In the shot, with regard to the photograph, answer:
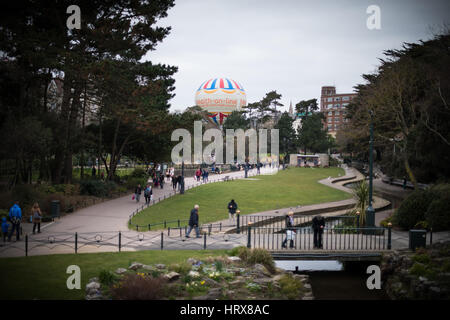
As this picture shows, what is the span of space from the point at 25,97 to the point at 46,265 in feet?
62.0

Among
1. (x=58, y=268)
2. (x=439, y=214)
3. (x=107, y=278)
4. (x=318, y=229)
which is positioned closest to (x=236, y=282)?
(x=107, y=278)

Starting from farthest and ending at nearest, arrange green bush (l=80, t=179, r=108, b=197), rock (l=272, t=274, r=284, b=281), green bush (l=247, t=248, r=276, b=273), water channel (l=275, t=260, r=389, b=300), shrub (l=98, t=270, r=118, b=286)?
green bush (l=80, t=179, r=108, b=197), green bush (l=247, t=248, r=276, b=273), water channel (l=275, t=260, r=389, b=300), rock (l=272, t=274, r=284, b=281), shrub (l=98, t=270, r=118, b=286)

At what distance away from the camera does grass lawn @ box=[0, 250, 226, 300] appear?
9.66m

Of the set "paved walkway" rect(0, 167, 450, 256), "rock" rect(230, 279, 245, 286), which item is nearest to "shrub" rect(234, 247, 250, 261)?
"paved walkway" rect(0, 167, 450, 256)

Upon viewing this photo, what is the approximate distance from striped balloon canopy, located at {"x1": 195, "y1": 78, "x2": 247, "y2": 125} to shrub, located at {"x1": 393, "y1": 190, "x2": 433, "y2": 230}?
72773 mm

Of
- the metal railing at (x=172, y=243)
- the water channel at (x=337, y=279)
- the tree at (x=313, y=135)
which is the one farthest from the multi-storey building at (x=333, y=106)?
the metal railing at (x=172, y=243)

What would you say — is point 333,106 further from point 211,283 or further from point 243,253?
point 211,283

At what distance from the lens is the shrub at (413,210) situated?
766 inches

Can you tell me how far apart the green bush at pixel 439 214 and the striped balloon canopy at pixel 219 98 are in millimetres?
74420

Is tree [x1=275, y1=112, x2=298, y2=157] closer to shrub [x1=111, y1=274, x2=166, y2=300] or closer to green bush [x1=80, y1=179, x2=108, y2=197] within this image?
green bush [x1=80, y1=179, x2=108, y2=197]

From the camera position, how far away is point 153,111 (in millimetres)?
31750

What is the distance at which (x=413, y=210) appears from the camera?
19.7 m
